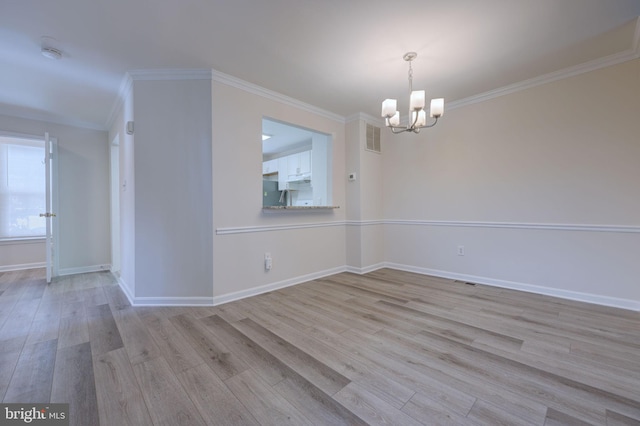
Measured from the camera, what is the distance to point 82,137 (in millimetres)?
4332

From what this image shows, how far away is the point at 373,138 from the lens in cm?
432

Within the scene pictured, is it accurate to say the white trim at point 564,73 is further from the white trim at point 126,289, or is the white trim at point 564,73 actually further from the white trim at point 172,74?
the white trim at point 126,289

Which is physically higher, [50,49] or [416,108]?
[50,49]

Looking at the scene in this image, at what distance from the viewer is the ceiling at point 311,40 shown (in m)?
1.92

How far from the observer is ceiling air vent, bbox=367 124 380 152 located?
13.9ft

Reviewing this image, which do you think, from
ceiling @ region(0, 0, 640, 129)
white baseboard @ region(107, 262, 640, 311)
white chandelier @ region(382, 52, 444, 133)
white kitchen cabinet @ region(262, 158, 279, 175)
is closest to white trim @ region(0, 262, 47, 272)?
white baseboard @ region(107, 262, 640, 311)

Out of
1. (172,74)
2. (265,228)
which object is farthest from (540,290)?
(172,74)

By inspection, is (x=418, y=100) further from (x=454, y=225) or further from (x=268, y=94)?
(x=454, y=225)

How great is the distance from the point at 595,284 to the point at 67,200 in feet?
23.1

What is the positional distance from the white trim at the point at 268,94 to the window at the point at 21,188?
371 cm

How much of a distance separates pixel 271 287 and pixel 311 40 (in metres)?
2.66

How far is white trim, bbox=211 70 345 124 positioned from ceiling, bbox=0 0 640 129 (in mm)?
84

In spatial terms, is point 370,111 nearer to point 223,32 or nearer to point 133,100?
point 223,32

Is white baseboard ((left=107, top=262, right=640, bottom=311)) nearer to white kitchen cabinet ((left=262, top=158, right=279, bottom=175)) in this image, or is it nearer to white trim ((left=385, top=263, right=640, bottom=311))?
white trim ((left=385, top=263, right=640, bottom=311))
